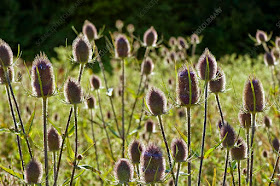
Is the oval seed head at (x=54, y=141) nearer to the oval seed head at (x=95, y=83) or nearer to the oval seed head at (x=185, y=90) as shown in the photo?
the oval seed head at (x=185, y=90)

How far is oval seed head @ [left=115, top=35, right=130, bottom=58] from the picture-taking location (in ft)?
9.26

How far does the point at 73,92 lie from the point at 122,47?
1038mm

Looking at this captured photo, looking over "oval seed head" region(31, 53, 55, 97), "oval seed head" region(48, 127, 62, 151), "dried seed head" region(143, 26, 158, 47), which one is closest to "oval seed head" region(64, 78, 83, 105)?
"oval seed head" region(31, 53, 55, 97)

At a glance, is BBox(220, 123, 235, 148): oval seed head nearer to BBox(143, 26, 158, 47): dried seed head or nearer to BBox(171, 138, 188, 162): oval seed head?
BBox(171, 138, 188, 162): oval seed head

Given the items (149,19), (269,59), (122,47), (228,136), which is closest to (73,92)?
(228,136)

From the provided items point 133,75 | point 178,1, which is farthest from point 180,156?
point 178,1

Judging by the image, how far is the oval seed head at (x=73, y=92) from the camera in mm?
1849

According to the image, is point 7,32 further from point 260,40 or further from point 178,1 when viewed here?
point 260,40

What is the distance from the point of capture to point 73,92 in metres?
1.86

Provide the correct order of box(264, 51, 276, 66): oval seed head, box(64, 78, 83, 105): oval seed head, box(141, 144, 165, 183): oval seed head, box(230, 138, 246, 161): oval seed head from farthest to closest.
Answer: box(264, 51, 276, 66): oval seed head < box(230, 138, 246, 161): oval seed head < box(64, 78, 83, 105): oval seed head < box(141, 144, 165, 183): oval seed head

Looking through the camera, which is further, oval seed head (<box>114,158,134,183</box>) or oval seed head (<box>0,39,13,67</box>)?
oval seed head (<box>0,39,13,67</box>)

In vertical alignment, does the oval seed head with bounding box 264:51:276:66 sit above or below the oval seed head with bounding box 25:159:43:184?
above

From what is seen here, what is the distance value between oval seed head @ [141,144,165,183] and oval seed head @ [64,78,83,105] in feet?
1.46

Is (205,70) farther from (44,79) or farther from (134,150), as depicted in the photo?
(44,79)
